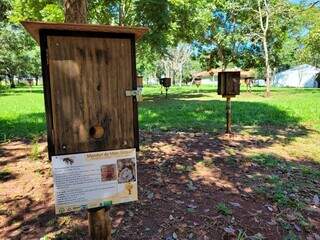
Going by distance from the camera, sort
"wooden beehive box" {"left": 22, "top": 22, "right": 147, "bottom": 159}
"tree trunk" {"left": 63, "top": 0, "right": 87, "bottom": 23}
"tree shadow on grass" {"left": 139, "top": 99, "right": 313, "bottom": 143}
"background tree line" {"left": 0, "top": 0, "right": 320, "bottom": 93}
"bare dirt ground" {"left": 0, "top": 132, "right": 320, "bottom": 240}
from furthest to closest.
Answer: "background tree line" {"left": 0, "top": 0, "right": 320, "bottom": 93} → "tree shadow on grass" {"left": 139, "top": 99, "right": 313, "bottom": 143} → "tree trunk" {"left": 63, "top": 0, "right": 87, "bottom": 23} → "bare dirt ground" {"left": 0, "top": 132, "right": 320, "bottom": 240} → "wooden beehive box" {"left": 22, "top": 22, "right": 147, "bottom": 159}

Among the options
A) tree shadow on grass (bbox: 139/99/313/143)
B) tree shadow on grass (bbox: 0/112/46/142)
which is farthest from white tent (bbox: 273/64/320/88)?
tree shadow on grass (bbox: 0/112/46/142)

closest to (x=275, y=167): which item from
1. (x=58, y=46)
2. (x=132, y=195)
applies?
(x=132, y=195)

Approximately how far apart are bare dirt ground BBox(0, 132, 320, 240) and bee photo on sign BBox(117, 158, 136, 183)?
3.55ft

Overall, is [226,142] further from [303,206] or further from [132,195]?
[132,195]

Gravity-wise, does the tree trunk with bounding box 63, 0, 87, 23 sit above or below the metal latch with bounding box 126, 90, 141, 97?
above

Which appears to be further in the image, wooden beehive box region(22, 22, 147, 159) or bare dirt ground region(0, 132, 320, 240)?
bare dirt ground region(0, 132, 320, 240)

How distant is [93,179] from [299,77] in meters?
64.2

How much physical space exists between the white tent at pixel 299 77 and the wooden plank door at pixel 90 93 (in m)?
56.0

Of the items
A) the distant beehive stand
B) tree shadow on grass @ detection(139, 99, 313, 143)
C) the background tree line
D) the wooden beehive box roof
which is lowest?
tree shadow on grass @ detection(139, 99, 313, 143)

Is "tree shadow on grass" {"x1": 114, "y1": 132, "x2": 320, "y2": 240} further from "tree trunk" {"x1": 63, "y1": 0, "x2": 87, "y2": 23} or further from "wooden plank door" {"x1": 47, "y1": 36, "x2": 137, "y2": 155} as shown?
"tree trunk" {"x1": 63, "y1": 0, "x2": 87, "y2": 23}

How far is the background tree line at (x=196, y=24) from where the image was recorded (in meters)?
18.7

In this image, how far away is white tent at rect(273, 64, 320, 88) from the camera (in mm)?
58875

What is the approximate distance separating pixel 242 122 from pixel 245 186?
18.9 feet

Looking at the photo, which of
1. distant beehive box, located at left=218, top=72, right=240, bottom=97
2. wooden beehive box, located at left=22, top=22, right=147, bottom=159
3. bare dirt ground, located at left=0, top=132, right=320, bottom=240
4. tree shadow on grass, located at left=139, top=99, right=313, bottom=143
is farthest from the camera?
tree shadow on grass, located at left=139, top=99, right=313, bottom=143
